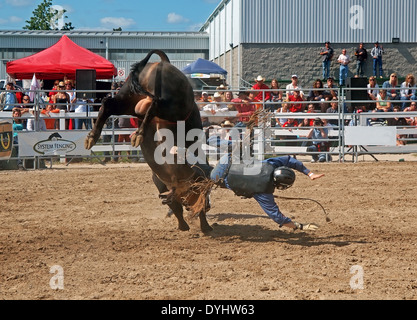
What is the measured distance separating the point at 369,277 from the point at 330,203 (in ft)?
12.5

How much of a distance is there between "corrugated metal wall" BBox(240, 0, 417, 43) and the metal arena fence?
12.0 meters

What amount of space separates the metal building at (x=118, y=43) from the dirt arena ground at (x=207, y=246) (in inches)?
1161

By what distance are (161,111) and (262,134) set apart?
28.1 feet

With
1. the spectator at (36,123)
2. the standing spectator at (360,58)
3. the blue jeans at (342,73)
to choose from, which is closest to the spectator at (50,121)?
the spectator at (36,123)

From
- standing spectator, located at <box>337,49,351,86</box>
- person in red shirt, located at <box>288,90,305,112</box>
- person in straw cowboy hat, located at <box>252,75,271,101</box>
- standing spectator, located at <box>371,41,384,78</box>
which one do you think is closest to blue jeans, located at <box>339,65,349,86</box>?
standing spectator, located at <box>337,49,351,86</box>

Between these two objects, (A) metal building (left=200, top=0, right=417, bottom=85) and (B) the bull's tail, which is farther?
(A) metal building (left=200, top=0, right=417, bottom=85)

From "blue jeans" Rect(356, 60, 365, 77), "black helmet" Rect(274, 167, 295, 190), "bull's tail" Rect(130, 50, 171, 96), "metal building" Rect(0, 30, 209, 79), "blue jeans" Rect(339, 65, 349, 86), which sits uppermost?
"metal building" Rect(0, 30, 209, 79)

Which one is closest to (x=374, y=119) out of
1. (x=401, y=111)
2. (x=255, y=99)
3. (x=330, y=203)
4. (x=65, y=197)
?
(x=401, y=111)

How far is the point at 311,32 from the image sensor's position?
88.6 feet

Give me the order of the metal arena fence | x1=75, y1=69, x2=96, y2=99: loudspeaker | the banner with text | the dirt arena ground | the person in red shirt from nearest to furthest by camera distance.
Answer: the dirt arena ground < the banner with text < the metal arena fence < x1=75, y1=69, x2=96, y2=99: loudspeaker < the person in red shirt

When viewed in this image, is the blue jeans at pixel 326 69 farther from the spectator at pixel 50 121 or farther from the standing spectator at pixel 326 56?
the spectator at pixel 50 121

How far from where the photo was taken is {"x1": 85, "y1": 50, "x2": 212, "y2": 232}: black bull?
6129mm

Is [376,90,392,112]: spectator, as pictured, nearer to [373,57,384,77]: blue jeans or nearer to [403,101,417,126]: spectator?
[403,101,417,126]: spectator

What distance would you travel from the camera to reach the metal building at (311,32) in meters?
26.8
